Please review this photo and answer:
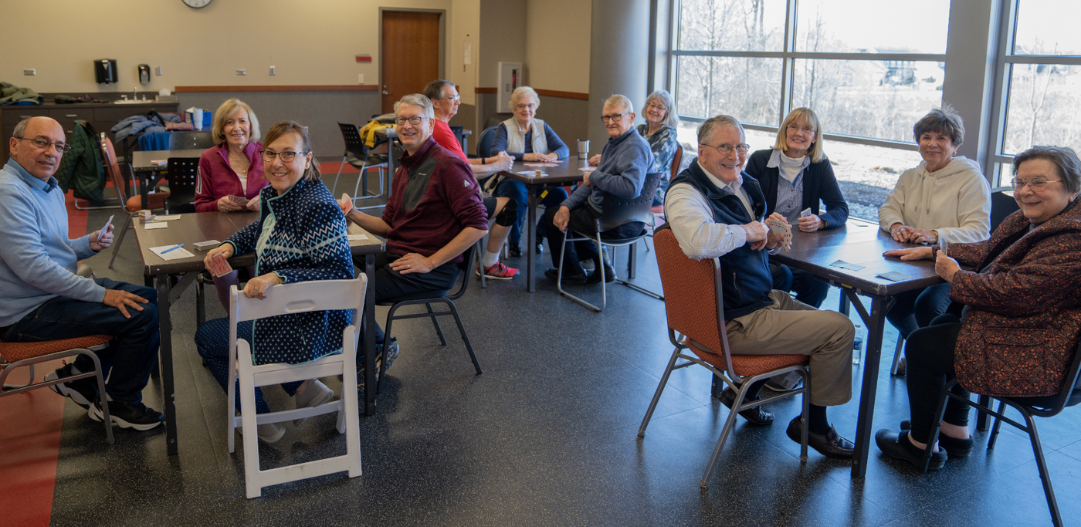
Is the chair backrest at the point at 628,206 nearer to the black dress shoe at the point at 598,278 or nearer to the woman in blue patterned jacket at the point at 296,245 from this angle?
the black dress shoe at the point at 598,278

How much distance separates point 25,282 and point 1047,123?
Answer: 214 inches

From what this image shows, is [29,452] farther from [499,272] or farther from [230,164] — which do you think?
[499,272]

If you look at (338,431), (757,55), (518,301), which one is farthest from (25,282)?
(757,55)

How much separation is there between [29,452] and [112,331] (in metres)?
0.53

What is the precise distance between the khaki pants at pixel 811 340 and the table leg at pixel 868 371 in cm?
6

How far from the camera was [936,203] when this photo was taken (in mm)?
3158

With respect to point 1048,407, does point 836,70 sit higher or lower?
higher

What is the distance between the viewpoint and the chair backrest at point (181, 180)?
4801 mm

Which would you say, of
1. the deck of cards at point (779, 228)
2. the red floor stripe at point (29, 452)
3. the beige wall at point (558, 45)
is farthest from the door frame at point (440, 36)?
the deck of cards at point (779, 228)

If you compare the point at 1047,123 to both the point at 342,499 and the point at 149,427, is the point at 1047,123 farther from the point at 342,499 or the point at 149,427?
the point at 149,427

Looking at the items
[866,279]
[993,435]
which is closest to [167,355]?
[866,279]

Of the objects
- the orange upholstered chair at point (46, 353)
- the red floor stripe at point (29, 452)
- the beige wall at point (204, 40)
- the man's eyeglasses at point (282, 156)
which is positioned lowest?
the red floor stripe at point (29, 452)

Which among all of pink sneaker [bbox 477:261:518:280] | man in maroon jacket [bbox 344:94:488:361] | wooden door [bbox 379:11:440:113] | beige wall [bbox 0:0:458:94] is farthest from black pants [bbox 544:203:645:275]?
wooden door [bbox 379:11:440:113]

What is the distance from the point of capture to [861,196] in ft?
20.3
